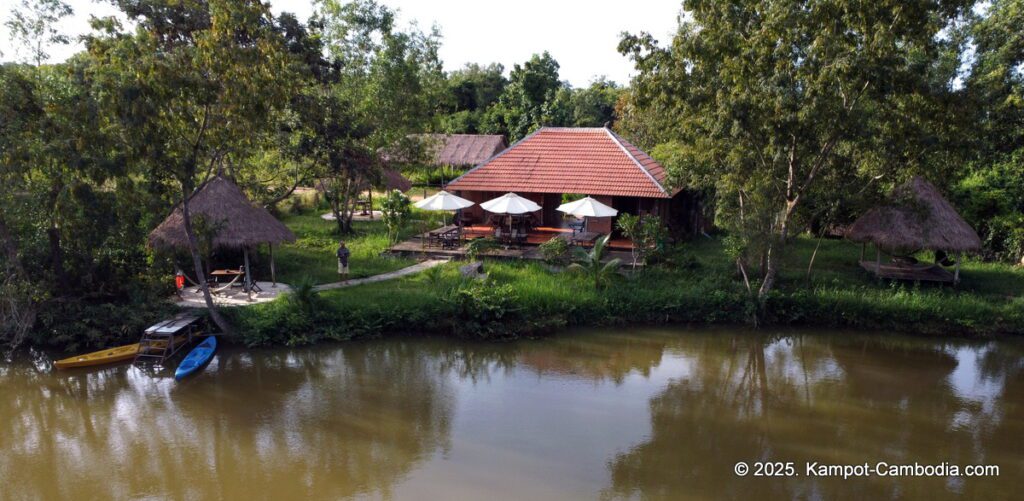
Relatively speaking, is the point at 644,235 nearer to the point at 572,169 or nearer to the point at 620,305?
the point at 620,305

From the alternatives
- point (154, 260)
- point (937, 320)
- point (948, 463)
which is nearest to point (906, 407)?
point (948, 463)

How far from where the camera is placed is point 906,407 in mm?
11188

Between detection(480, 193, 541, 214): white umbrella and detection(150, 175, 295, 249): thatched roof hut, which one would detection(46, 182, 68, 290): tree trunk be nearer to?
detection(150, 175, 295, 249): thatched roof hut

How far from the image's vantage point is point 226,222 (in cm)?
1460

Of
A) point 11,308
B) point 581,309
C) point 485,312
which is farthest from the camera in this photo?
point 581,309

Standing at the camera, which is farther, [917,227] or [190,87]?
[917,227]

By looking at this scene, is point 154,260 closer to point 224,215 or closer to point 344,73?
point 224,215

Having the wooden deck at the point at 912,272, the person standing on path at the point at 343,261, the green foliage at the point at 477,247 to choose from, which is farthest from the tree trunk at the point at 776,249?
the person standing on path at the point at 343,261

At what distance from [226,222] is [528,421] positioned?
8.46 metres

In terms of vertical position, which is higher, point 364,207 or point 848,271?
point 364,207

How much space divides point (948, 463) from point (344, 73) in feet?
60.5

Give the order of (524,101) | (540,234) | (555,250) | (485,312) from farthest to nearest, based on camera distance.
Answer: (524,101) → (540,234) → (555,250) → (485,312)

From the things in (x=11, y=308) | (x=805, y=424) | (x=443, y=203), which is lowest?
(x=805, y=424)

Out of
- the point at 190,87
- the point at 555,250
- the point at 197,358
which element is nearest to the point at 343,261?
the point at 197,358
